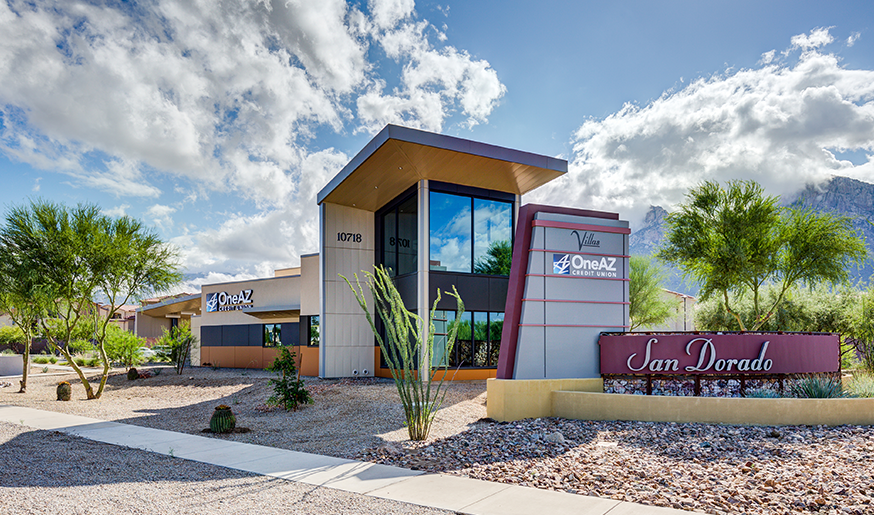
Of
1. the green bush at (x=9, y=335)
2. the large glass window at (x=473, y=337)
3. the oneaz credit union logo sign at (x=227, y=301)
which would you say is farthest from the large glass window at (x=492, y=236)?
the green bush at (x=9, y=335)

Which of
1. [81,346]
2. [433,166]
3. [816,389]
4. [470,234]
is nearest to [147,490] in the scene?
[816,389]

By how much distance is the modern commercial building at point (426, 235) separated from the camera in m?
18.4

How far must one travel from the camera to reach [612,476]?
280 inches

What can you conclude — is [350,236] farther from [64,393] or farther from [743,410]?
[743,410]

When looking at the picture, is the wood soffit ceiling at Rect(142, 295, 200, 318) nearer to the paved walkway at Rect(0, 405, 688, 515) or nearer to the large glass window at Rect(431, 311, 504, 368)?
the large glass window at Rect(431, 311, 504, 368)

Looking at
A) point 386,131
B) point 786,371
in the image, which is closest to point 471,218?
point 386,131

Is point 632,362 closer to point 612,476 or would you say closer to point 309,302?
point 612,476

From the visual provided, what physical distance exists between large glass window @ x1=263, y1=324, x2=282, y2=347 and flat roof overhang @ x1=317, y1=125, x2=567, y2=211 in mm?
12214

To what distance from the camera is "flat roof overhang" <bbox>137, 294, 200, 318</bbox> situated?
39.5 metres

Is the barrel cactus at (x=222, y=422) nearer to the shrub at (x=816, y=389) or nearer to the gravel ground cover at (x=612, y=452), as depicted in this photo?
the gravel ground cover at (x=612, y=452)

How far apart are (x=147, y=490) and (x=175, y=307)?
37.7m

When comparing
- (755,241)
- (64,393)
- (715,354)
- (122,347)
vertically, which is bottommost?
(64,393)

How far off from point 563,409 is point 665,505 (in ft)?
18.1

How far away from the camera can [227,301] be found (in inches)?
1323
